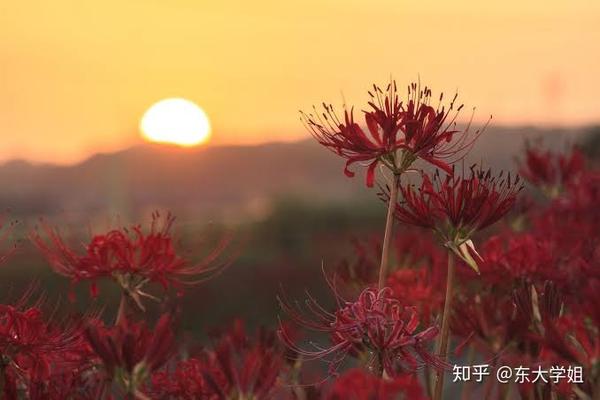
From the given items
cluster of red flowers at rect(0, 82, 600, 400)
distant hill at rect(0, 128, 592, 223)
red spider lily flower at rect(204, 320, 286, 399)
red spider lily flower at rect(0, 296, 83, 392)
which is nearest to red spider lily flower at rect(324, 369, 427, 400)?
cluster of red flowers at rect(0, 82, 600, 400)

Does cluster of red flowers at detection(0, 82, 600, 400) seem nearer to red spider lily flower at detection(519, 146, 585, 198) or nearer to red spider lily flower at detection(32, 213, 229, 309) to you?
red spider lily flower at detection(32, 213, 229, 309)

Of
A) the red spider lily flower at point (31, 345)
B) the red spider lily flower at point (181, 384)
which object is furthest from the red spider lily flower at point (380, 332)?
the red spider lily flower at point (31, 345)

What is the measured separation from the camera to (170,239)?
277 centimetres

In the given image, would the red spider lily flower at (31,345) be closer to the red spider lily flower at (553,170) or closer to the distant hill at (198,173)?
the red spider lily flower at (553,170)

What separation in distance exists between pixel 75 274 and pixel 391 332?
898 millimetres

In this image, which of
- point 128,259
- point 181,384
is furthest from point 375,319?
point 128,259

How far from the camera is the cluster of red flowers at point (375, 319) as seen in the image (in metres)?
2.18

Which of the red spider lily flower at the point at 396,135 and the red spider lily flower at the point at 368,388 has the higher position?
the red spider lily flower at the point at 396,135

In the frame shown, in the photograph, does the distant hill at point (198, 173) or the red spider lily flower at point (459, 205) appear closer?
the red spider lily flower at point (459, 205)

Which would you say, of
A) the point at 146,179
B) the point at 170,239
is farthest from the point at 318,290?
the point at 146,179

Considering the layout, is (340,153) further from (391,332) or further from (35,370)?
(35,370)

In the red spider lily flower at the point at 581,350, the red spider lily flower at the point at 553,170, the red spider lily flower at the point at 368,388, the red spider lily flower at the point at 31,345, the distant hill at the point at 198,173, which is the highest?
the red spider lily flower at the point at 553,170

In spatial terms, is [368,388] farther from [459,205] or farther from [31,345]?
Answer: [31,345]

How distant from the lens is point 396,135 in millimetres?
2418
